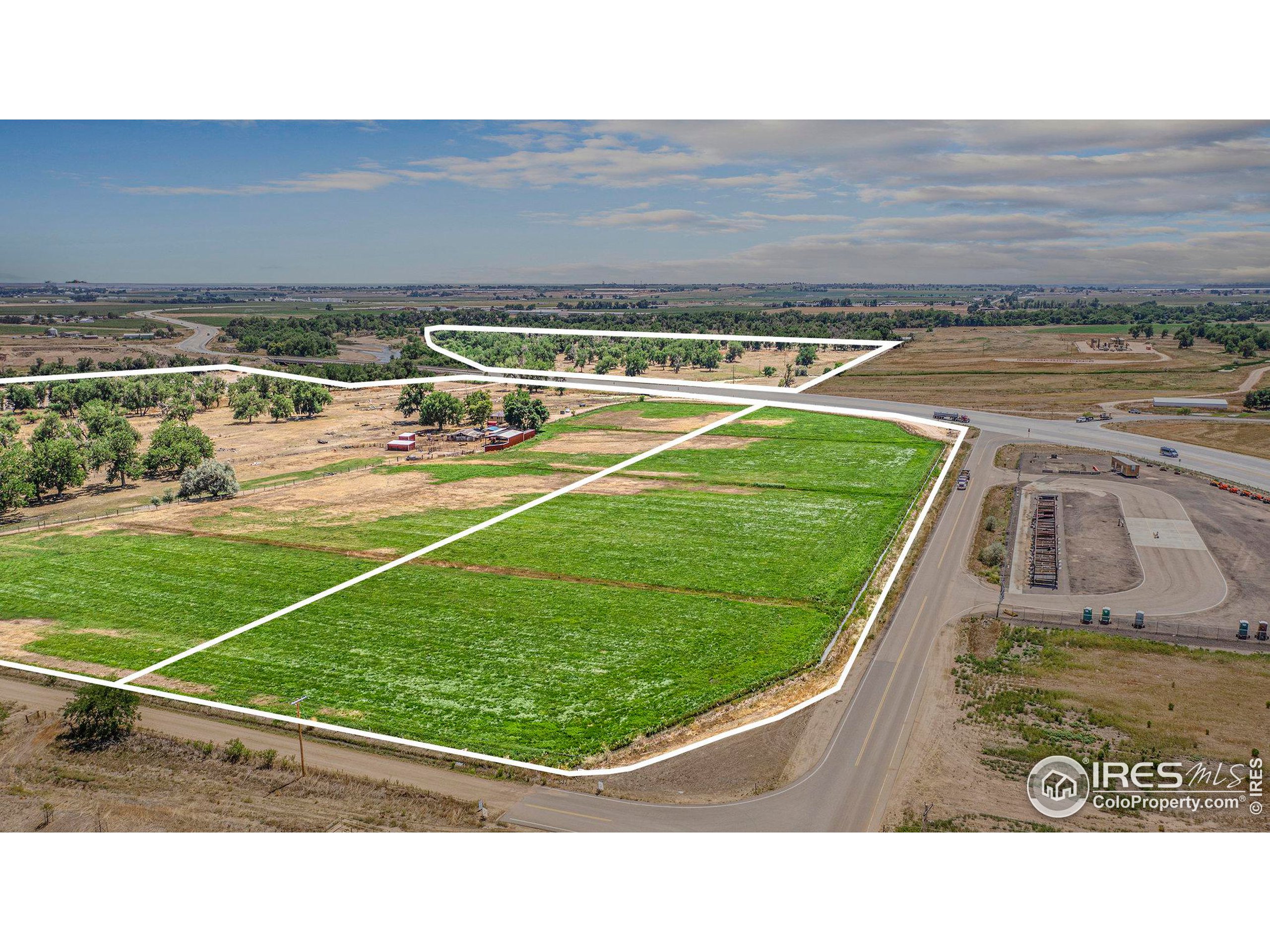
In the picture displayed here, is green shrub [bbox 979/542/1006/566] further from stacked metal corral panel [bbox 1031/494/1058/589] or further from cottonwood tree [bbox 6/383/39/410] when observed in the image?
cottonwood tree [bbox 6/383/39/410]

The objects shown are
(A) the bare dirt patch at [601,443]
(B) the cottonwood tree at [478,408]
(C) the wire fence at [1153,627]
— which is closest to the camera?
(C) the wire fence at [1153,627]

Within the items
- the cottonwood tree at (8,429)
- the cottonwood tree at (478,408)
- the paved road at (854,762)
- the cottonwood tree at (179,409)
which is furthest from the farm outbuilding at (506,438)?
the cottonwood tree at (8,429)

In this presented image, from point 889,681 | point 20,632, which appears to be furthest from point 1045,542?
point 20,632

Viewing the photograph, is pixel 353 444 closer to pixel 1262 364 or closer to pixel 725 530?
pixel 725 530

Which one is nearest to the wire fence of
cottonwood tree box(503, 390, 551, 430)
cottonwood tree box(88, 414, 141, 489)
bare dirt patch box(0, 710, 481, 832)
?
bare dirt patch box(0, 710, 481, 832)

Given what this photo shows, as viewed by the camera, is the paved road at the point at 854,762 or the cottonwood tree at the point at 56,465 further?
the cottonwood tree at the point at 56,465

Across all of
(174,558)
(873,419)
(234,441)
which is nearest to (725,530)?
(174,558)

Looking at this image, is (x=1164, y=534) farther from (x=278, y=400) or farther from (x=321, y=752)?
(x=278, y=400)

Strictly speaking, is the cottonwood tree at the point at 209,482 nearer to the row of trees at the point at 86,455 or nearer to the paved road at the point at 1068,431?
the row of trees at the point at 86,455
